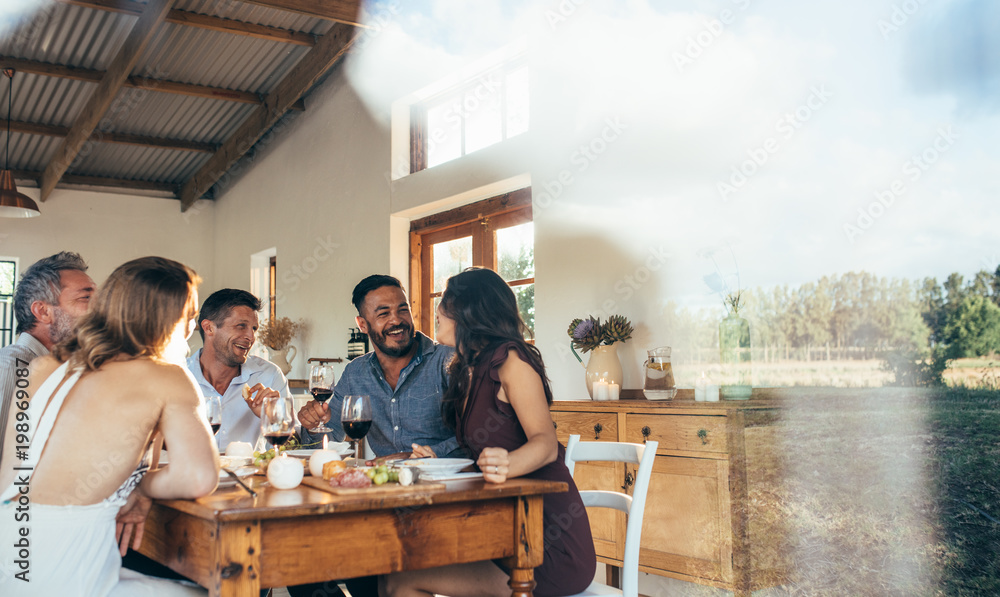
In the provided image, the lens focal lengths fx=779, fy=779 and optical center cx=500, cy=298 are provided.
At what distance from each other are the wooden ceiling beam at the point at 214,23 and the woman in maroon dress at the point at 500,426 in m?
4.53

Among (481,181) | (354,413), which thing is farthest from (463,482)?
(481,181)

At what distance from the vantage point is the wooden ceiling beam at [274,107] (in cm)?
652

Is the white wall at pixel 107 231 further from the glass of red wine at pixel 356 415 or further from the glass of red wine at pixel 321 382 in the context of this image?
the glass of red wine at pixel 356 415

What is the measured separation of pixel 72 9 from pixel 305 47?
1.87 metres

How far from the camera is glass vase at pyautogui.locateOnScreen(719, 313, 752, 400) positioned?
11.3 feet

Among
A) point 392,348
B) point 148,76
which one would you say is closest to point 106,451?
point 392,348

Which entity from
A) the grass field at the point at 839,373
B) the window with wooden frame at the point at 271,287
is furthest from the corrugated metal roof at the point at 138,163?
the grass field at the point at 839,373

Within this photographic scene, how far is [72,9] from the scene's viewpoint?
596 cm

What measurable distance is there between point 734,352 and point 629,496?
1.42m

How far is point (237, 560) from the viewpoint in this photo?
1.40 metres

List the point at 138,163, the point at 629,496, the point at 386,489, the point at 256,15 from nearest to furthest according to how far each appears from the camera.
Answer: the point at 386,489
the point at 629,496
the point at 256,15
the point at 138,163

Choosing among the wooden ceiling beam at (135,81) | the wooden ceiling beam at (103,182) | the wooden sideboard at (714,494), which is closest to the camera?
the wooden sideboard at (714,494)

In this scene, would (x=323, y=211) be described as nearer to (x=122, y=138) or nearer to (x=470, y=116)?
(x=470, y=116)

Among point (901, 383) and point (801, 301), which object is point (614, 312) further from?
point (901, 383)
